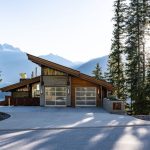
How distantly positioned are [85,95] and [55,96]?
11.0 feet

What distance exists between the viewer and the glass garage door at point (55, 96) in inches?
1564

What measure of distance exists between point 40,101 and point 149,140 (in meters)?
24.4

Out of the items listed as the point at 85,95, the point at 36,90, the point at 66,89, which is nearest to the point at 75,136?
the point at 66,89

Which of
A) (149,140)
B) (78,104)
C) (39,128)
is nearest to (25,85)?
(78,104)

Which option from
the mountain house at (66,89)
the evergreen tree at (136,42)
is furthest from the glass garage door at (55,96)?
the evergreen tree at (136,42)

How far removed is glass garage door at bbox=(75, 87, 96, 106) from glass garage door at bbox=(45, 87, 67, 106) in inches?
57.8

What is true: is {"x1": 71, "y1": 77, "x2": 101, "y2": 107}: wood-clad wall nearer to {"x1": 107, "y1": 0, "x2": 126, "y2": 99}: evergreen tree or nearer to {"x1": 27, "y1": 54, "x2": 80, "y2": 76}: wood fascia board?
{"x1": 27, "y1": 54, "x2": 80, "y2": 76}: wood fascia board

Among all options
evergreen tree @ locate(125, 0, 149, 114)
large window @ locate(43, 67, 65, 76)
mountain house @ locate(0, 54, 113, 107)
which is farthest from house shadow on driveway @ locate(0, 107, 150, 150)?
evergreen tree @ locate(125, 0, 149, 114)

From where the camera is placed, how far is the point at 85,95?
39.9m

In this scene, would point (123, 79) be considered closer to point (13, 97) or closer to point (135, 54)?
point (135, 54)

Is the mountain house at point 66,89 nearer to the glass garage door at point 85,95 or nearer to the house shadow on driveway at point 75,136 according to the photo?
the glass garage door at point 85,95

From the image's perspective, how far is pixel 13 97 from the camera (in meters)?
43.5

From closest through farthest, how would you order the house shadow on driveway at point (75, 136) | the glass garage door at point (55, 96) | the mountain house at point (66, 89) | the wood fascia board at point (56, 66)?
the house shadow on driveway at point (75, 136), the wood fascia board at point (56, 66), the mountain house at point (66, 89), the glass garage door at point (55, 96)

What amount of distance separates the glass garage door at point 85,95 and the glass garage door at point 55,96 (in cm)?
147
